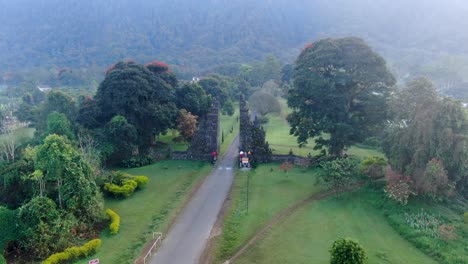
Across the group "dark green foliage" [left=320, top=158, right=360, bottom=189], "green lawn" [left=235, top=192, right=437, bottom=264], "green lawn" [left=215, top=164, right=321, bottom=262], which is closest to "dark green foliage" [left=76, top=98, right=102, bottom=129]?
"green lawn" [left=215, top=164, right=321, bottom=262]

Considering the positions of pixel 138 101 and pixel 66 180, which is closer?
pixel 66 180

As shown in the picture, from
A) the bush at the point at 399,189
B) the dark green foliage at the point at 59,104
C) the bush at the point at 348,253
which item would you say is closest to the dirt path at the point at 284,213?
the bush at the point at 399,189

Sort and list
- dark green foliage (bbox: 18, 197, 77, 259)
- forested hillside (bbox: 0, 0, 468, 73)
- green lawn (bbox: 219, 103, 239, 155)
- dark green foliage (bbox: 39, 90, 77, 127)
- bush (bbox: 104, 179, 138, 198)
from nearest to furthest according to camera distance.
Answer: dark green foliage (bbox: 18, 197, 77, 259)
bush (bbox: 104, 179, 138, 198)
green lawn (bbox: 219, 103, 239, 155)
dark green foliage (bbox: 39, 90, 77, 127)
forested hillside (bbox: 0, 0, 468, 73)

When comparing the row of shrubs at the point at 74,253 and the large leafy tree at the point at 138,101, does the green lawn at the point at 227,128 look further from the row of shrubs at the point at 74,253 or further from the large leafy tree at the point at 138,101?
the row of shrubs at the point at 74,253

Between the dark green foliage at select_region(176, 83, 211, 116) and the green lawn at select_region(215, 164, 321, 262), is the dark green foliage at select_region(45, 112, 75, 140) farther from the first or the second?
the green lawn at select_region(215, 164, 321, 262)

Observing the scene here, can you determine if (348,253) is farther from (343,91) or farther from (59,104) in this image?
(59,104)

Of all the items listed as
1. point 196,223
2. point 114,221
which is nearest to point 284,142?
point 196,223
